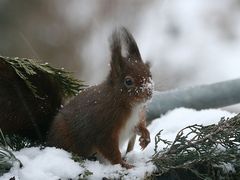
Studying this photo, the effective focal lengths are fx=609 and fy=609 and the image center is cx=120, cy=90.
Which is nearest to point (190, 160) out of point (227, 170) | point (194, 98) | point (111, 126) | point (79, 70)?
point (227, 170)

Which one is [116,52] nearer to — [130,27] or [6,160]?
[6,160]

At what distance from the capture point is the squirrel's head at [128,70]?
3.62ft

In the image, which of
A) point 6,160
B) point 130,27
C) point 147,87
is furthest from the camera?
point 130,27

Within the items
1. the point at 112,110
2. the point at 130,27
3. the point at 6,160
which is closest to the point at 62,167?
the point at 6,160

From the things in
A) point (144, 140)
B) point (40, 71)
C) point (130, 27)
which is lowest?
point (144, 140)

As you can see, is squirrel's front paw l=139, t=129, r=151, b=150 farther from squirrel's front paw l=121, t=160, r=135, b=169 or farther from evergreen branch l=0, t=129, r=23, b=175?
evergreen branch l=0, t=129, r=23, b=175

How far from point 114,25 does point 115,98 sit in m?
0.14

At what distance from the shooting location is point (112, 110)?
112 centimetres

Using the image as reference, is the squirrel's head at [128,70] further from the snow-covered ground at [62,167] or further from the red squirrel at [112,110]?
the snow-covered ground at [62,167]

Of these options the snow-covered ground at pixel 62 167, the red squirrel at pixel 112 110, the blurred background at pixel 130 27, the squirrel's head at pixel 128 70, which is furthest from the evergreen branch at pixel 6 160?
the blurred background at pixel 130 27

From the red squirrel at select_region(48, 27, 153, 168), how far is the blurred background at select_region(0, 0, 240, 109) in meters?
2.96

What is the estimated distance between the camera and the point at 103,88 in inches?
45.6

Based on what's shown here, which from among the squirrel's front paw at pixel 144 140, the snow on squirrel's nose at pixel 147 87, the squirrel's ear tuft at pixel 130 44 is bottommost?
the squirrel's front paw at pixel 144 140

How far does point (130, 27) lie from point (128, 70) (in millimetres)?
3130
